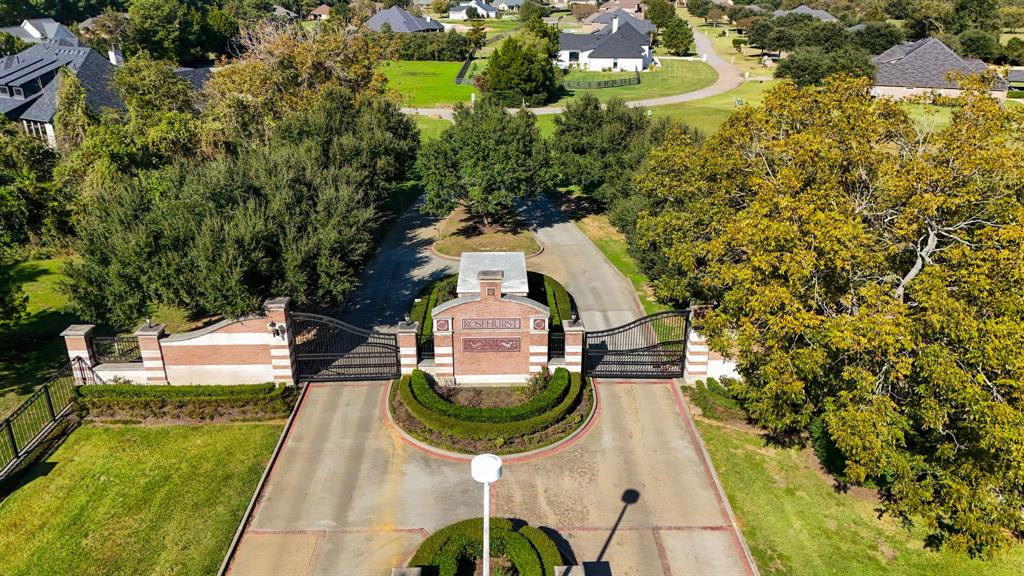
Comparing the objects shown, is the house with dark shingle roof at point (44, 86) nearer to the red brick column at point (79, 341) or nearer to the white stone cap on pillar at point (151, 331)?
the red brick column at point (79, 341)

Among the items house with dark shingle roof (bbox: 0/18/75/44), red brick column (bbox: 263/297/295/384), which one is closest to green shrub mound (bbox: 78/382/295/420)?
red brick column (bbox: 263/297/295/384)

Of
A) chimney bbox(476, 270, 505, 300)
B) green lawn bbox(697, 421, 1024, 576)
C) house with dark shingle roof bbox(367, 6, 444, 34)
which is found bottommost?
green lawn bbox(697, 421, 1024, 576)

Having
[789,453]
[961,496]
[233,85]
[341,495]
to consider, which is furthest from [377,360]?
[233,85]

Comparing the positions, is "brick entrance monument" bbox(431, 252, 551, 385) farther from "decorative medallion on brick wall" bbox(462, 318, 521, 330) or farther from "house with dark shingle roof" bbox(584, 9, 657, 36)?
"house with dark shingle roof" bbox(584, 9, 657, 36)

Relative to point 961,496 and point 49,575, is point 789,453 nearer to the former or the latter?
point 961,496

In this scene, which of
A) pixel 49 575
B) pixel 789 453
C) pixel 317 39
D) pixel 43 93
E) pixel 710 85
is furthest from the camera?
pixel 710 85

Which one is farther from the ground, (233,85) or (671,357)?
(233,85)

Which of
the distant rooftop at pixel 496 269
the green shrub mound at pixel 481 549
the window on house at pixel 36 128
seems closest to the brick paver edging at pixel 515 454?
the green shrub mound at pixel 481 549
